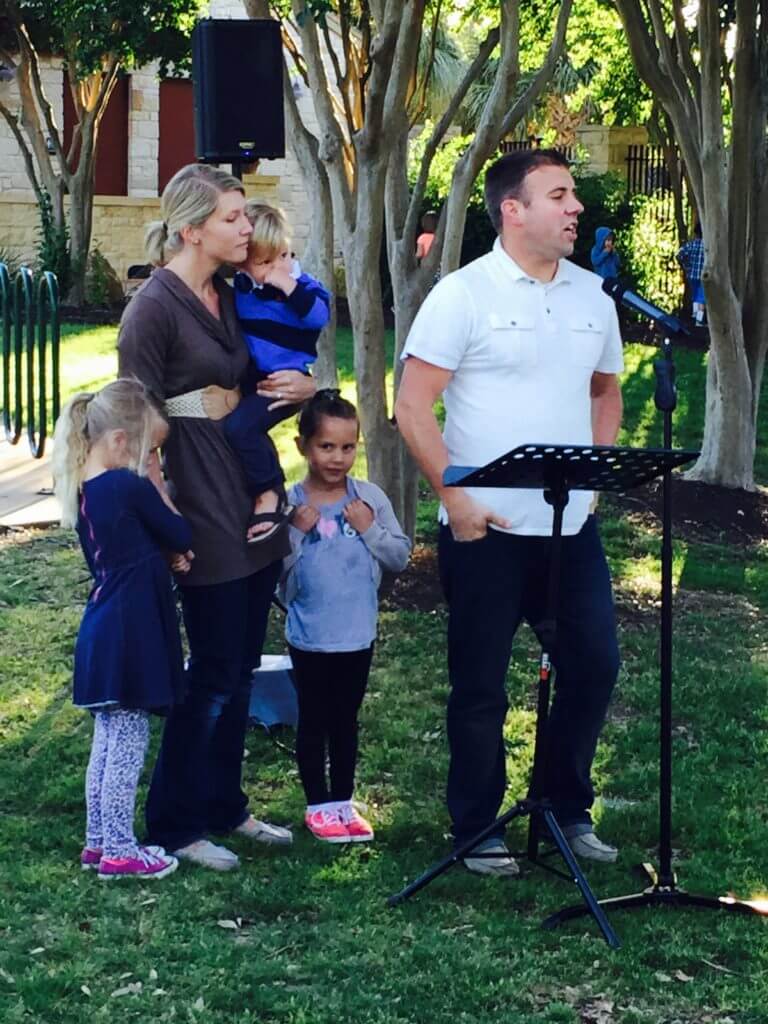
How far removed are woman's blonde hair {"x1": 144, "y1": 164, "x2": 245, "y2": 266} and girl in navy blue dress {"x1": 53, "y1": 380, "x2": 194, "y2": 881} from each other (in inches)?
18.1

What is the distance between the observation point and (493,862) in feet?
17.7

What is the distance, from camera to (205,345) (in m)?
5.13

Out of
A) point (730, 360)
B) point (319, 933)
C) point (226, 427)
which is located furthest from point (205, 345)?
point (730, 360)

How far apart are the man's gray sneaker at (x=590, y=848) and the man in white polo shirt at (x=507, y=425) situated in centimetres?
27

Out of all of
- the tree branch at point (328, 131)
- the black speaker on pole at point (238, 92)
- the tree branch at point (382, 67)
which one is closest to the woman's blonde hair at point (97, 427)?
the black speaker on pole at point (238, 92)

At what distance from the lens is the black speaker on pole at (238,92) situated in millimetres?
7562

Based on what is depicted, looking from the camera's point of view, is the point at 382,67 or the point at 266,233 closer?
the point at 266,233

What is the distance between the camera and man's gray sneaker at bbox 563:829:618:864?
5.55 metres

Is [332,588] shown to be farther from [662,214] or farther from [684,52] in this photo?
[662,214]

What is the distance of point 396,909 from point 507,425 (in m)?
1.41

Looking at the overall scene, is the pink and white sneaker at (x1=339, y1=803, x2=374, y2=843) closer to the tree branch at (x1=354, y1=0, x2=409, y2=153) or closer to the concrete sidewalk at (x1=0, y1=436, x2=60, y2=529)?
the tree branch at (x1=354, y1=0, x2=409, y2=153)

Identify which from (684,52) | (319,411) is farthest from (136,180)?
(319,411)

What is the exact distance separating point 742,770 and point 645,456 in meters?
2.47

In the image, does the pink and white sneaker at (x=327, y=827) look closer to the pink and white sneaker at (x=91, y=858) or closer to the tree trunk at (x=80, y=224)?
the pink and white sneaker at (x=91, y=858)
